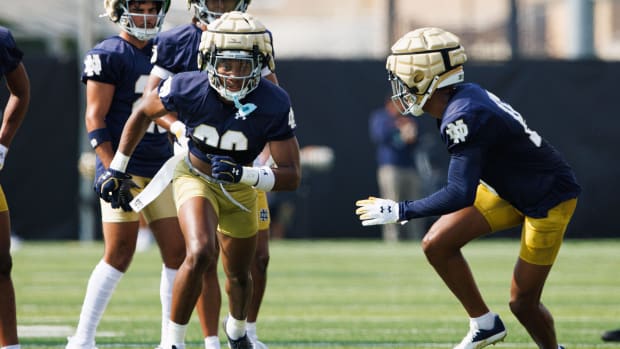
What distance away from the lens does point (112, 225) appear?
6.04 m

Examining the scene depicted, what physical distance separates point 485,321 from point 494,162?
30.5 inches

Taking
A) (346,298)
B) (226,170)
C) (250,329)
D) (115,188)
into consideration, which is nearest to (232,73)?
(226,170)

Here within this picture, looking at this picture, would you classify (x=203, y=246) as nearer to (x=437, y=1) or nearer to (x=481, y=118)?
(x=481, y=118)

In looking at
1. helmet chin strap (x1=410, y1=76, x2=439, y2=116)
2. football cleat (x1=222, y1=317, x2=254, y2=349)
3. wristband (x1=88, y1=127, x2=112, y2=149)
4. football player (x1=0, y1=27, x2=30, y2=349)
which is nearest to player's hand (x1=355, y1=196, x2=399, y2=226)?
helmet chin strap (x1=410, y1=76, x2=439, y2=116)

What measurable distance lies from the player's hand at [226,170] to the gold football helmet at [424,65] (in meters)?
0.85

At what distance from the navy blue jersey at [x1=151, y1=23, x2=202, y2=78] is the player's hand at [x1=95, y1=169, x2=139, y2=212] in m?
0.66

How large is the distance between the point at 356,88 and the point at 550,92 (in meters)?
2.48

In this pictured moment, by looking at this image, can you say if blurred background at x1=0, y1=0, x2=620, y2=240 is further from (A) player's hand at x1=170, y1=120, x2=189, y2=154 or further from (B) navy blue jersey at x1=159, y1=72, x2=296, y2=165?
(B) navy blue jersey at x1=159, y1=72, x2=296, y2=165

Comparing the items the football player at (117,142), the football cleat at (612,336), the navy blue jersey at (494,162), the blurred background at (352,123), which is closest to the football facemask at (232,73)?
the football player at (117,142)

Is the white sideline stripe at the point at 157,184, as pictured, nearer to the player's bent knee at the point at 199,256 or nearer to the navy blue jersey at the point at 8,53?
the player's bent knee at the point at 199,256

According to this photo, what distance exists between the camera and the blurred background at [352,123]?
14969 mm

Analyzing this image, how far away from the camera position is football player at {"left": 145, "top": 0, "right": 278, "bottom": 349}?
597 centimetres

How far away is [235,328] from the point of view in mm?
5961

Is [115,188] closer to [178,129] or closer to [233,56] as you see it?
[178,129]
